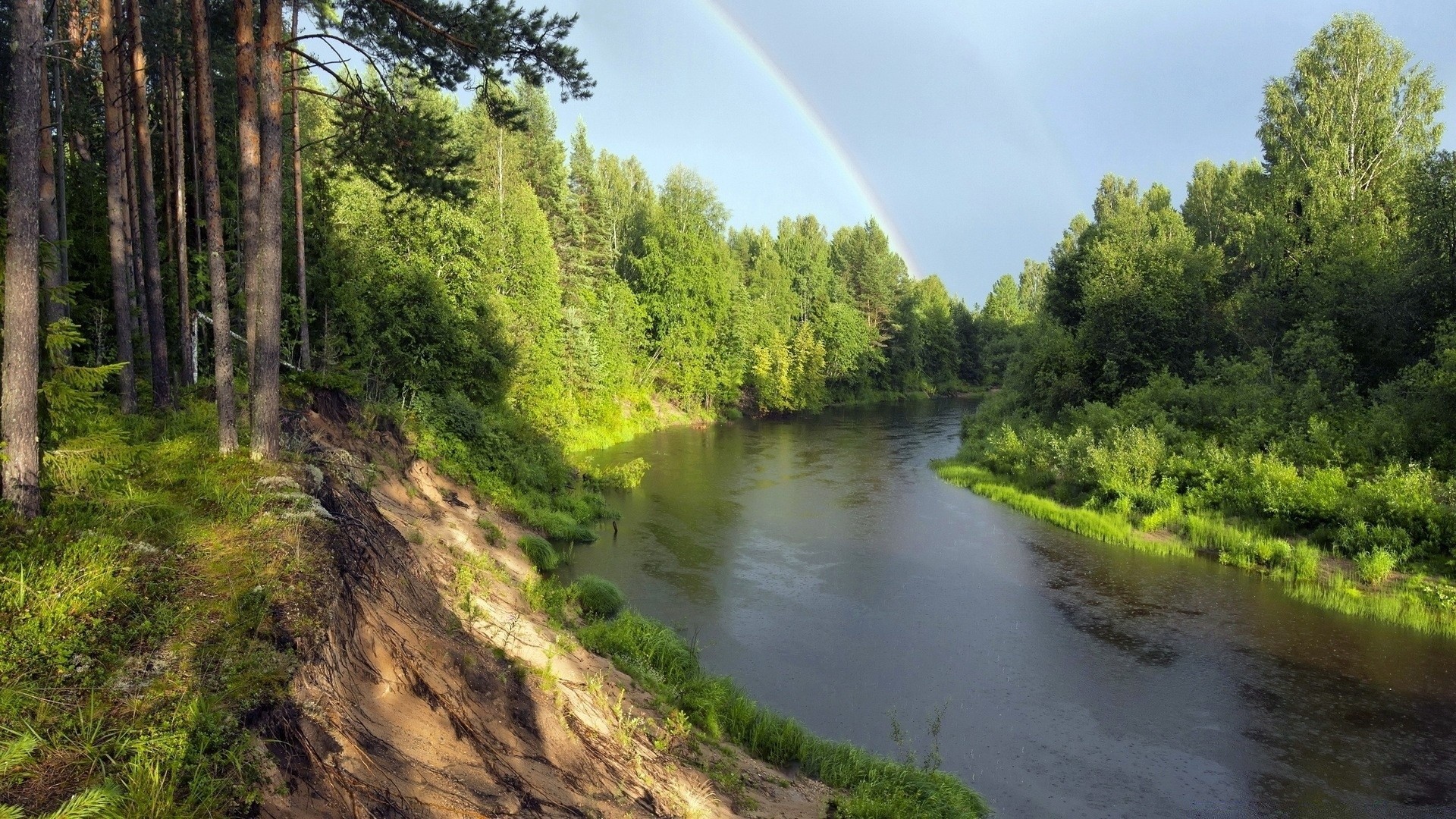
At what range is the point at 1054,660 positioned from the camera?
1532cm

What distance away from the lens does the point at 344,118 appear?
1148 centimetres

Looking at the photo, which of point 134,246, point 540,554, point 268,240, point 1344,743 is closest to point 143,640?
point 268,240

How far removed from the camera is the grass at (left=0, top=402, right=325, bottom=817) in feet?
14.7

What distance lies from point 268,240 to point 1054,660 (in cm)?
1475

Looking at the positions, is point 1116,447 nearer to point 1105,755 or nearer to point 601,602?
point 1105,755

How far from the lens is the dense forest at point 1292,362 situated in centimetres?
1975

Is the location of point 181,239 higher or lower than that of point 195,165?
lower

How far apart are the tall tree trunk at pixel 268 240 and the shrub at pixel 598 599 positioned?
A: 692 centimetres

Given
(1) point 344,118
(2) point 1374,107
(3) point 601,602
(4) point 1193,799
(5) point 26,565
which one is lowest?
(4) point 1193,799

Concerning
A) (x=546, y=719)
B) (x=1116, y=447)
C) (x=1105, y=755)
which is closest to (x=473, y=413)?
(x=546, y=719)

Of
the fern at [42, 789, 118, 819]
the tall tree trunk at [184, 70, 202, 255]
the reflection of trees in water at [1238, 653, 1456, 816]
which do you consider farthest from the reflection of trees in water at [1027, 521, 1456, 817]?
the tall tree trunk at [184, 70, 202, 255]

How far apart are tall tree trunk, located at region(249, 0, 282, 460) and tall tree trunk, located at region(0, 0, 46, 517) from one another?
297 cm

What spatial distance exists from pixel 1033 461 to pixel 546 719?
26126 millimetres

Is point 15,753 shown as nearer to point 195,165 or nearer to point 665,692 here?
point 665,692
